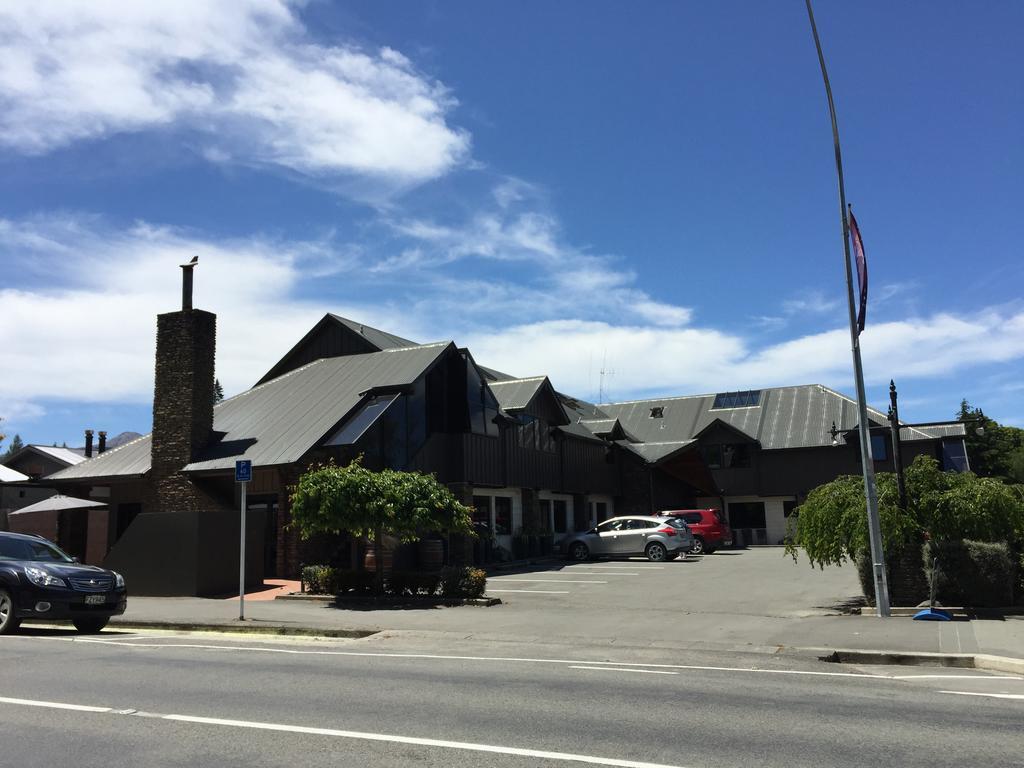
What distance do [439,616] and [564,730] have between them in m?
8.94

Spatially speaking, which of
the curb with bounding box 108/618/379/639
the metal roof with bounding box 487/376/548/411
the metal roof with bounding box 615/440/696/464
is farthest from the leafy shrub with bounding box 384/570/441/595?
the metal roof with bounding box 615/440/696/464

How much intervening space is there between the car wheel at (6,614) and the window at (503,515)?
55.5 feet

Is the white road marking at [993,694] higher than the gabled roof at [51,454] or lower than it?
lower

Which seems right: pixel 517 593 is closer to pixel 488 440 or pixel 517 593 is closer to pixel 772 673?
pixel 488 440

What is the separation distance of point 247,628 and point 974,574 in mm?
11882

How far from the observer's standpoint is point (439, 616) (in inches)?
593

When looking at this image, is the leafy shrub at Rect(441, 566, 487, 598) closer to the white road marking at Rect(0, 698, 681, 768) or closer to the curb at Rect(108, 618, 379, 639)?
the curb at Rect(108, 618, 379, 639)

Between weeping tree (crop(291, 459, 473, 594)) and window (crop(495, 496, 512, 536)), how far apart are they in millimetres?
10908

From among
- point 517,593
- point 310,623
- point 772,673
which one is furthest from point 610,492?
point 772,673

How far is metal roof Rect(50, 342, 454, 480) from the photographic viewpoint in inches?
862

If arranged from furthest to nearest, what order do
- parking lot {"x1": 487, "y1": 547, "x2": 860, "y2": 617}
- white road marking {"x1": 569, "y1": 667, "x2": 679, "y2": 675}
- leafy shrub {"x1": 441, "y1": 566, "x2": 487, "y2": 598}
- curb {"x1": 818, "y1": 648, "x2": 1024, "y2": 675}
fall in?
1. leafy shrub {"x1": 441, "y1": 566, "x2": 487, "y2": 598}
2. parking lot {"x1": 487, "y1": 547, "x2": 860, "y2": 617}
3. curb {"x1": 818, "y1": 648, "x2": 1024, "y2": 675}
4. white road marking {"x1": 569, "y1": 667, "x2": 679, "y2": 675}

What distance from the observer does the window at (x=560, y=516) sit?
33312mm

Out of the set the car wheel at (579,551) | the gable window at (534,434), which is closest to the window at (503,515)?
the gable window at (534,434)

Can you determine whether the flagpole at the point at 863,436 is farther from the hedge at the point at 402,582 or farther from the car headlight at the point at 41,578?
the car headlight at the point at 41,578
